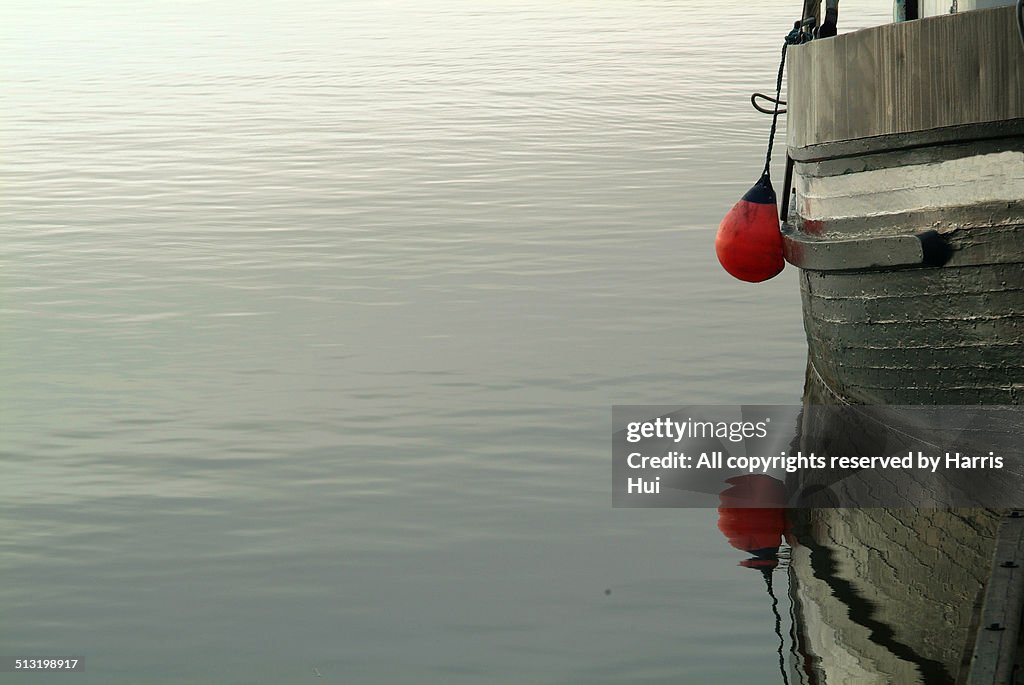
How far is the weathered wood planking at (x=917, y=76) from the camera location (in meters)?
5.34

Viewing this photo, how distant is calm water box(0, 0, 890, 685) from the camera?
541 cm

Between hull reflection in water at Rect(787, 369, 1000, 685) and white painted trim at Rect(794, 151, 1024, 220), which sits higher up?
white painted trim at Rect(794, 151, 1024, 220)

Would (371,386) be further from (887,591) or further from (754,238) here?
(887,591)

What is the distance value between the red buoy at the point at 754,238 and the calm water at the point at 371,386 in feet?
3.35

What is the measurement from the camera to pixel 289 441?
292 inches

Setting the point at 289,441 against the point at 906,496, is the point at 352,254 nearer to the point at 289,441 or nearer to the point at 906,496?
the point at 289,441

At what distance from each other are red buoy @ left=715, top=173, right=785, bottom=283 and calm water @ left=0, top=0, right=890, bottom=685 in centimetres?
102

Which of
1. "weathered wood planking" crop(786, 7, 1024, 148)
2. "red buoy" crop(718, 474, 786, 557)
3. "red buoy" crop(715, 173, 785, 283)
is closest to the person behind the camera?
"weathered wood planking" crop(786, 7, 1024, 148)

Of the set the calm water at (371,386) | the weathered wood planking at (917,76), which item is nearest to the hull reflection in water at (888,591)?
the calm water at (371,386)

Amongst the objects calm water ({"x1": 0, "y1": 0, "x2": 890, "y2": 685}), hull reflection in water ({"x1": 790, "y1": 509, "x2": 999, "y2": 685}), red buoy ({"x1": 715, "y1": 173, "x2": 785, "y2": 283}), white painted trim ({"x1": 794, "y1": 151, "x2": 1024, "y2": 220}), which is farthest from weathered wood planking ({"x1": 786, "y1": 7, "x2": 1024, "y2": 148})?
calm water ({"x1": 0, "y1": 0, "x2": 890, "y2": 685})

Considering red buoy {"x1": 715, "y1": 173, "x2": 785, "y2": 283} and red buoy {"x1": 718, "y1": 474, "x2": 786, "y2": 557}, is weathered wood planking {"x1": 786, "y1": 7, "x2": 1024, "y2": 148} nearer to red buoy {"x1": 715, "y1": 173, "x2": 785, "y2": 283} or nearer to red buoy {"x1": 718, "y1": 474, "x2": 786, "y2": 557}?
red buoy {"x1": 715, "y1": 173, "x2": 785, "y2": 283}

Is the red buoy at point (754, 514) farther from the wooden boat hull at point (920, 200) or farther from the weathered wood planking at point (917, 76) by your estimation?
the weathered wood planking at point (917, 76)

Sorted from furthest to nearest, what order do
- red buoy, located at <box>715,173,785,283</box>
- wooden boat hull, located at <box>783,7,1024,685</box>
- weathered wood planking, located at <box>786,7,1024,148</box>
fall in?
1. red buoy, located at <box>715,173,785,283</box>
2. weathered wood planking, located at <box>786,7,1024,148</box>
3. wooden boat hull, located at <box>783,7,1024,685</box>

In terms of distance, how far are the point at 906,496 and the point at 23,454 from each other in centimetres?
412
